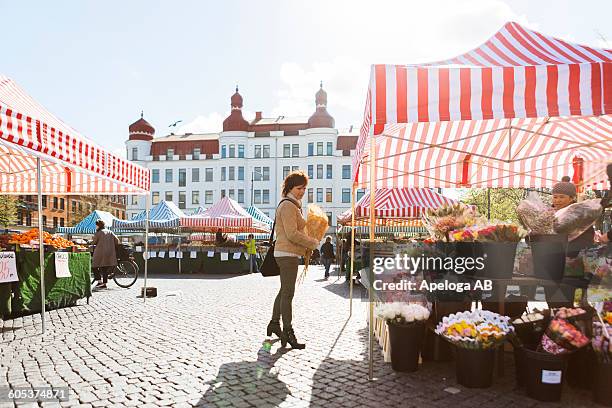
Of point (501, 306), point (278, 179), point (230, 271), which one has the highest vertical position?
point (278, 179)

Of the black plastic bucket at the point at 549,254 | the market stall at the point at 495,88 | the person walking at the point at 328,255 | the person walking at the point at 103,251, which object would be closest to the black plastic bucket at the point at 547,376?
the market stall at the point at 495,88

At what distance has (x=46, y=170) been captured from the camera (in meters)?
10.4

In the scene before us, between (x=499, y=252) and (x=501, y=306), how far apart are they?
89 centimetres

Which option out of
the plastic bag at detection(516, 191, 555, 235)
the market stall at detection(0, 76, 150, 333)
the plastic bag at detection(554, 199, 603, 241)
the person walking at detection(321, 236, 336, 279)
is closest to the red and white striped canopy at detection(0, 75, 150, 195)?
the market stall at detection(0, 76, 150, 333)

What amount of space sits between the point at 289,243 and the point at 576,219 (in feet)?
9.54

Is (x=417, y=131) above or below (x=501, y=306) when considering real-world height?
above

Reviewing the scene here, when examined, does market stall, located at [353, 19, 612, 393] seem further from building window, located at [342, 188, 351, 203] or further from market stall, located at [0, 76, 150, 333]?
building window, located at [342, 188, 351, 203]

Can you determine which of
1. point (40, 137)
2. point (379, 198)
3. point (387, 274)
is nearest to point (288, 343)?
point (387, 274)

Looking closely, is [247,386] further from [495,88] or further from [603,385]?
[495,88]

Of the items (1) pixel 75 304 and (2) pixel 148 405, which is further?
(1) pixel 75 304

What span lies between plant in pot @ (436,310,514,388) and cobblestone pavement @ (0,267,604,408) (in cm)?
12

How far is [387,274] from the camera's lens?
4.75 m

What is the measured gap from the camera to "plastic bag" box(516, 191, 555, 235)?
13.9ft

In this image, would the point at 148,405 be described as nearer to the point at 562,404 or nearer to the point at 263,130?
the point at 562,404
